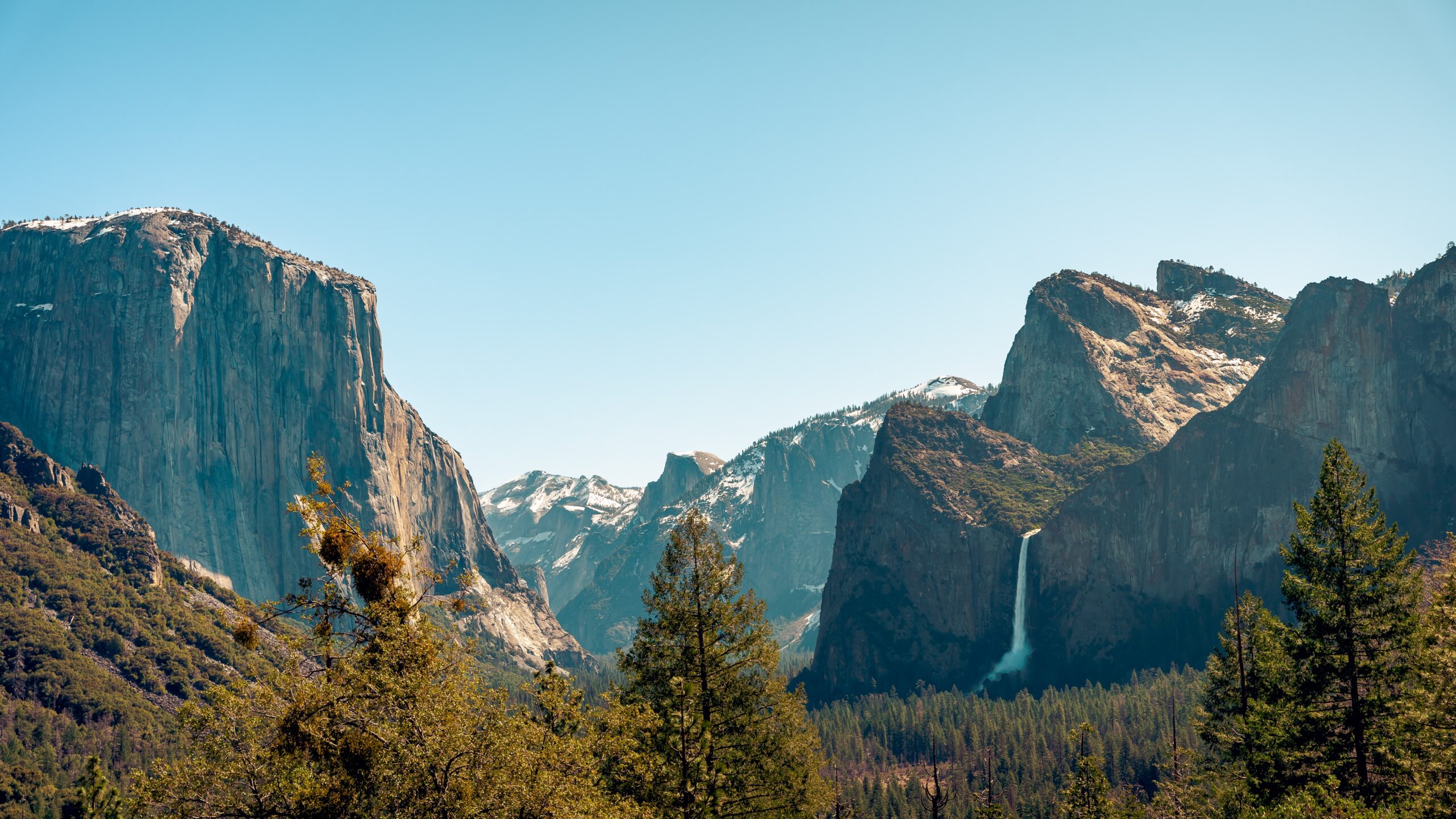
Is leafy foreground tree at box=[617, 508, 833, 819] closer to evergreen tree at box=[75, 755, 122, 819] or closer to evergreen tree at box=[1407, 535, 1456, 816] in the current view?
evergreen tree at box=[1407, 535, 1456, 816]

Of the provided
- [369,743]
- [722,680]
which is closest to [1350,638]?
[722,680]

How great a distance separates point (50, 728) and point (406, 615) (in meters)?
185

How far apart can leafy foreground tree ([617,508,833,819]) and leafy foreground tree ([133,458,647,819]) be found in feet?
39.0

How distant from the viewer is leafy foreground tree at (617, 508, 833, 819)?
37.3 meters

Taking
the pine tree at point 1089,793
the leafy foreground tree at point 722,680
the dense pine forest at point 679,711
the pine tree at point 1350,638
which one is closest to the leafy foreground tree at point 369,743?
the dense pine forest at point 679,711

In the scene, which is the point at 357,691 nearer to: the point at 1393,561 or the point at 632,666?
the point at 632,666

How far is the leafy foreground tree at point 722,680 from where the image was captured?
→ 37.3m

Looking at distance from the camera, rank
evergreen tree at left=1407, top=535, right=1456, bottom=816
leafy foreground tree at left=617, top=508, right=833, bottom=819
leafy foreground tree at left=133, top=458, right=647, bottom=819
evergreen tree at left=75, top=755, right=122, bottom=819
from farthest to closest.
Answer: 1. evergreen tree at left=75, top=755, right=122, bottom=819
2. leafy foreground tree at left=617, top=508, right=833, bottom=819
3. evergreen tree at left=1407, top=535, right=1456, bottom=816
4. leafy foreground tree at left=133, top=458, right=647, bottom=819

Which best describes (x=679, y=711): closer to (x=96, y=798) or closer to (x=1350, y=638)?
→ (x=1350, y=638)

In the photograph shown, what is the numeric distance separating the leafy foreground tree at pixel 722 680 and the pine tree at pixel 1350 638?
824 inches

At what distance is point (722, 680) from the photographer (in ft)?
127

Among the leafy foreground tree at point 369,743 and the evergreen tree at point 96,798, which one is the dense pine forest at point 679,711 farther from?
the evergreen tree at point 96,798

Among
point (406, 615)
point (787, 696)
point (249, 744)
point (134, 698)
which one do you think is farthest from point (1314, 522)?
point (134, 698)

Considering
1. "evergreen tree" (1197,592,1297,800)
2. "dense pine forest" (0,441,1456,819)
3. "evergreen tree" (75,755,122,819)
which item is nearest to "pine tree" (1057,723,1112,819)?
"dense pine forest" (0,441,1456,819)
